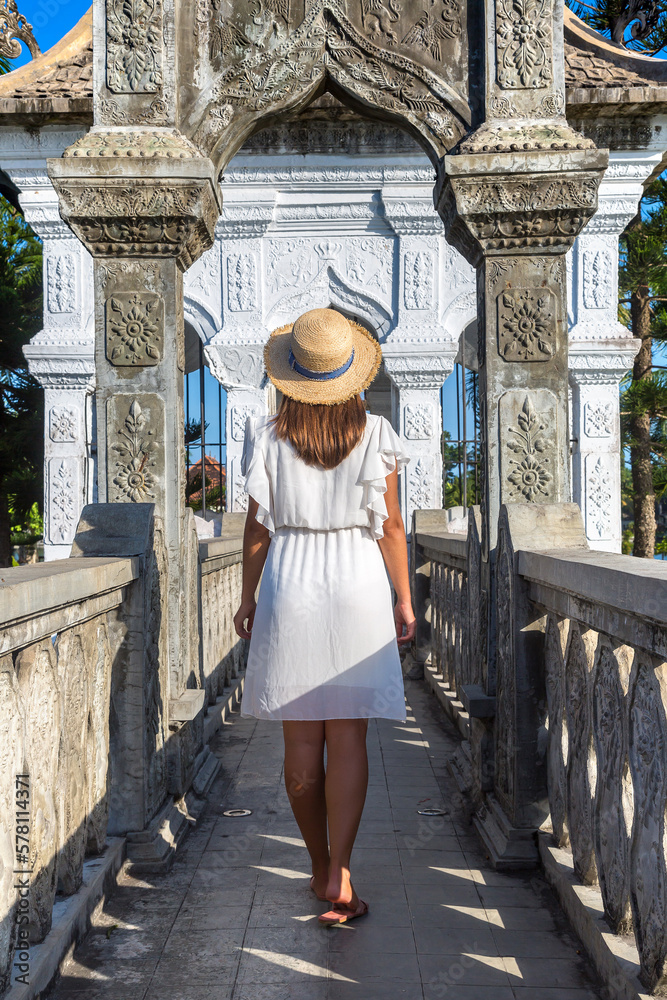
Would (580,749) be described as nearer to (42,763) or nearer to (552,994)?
(552,994)

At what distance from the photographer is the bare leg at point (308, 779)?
303 centimetres

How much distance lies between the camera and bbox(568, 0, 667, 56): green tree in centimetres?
1705

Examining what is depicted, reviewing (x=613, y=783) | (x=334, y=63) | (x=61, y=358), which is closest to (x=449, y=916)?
(x=613, y=783)

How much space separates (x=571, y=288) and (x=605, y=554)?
925 centimetres

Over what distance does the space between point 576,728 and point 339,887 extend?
92 centimetres

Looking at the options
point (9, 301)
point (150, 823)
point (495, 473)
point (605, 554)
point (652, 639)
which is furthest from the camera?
point (9, 301)

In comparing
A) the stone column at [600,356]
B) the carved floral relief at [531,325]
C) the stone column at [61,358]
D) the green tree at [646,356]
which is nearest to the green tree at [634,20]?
the green tree at [646,356]

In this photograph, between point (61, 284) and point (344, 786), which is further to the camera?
point (61, 284)

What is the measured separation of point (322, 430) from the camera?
3.01 meters

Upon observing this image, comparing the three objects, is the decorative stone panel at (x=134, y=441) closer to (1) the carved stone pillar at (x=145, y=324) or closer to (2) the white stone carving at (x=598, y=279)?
(1) the carved stone pillar at (x=145, y=324)

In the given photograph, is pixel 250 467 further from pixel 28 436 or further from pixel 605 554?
pixel 28 436

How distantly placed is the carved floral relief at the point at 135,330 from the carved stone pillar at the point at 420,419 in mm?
7370

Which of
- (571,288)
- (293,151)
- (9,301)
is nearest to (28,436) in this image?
(9,301)

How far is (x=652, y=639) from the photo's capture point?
6.78 feet
